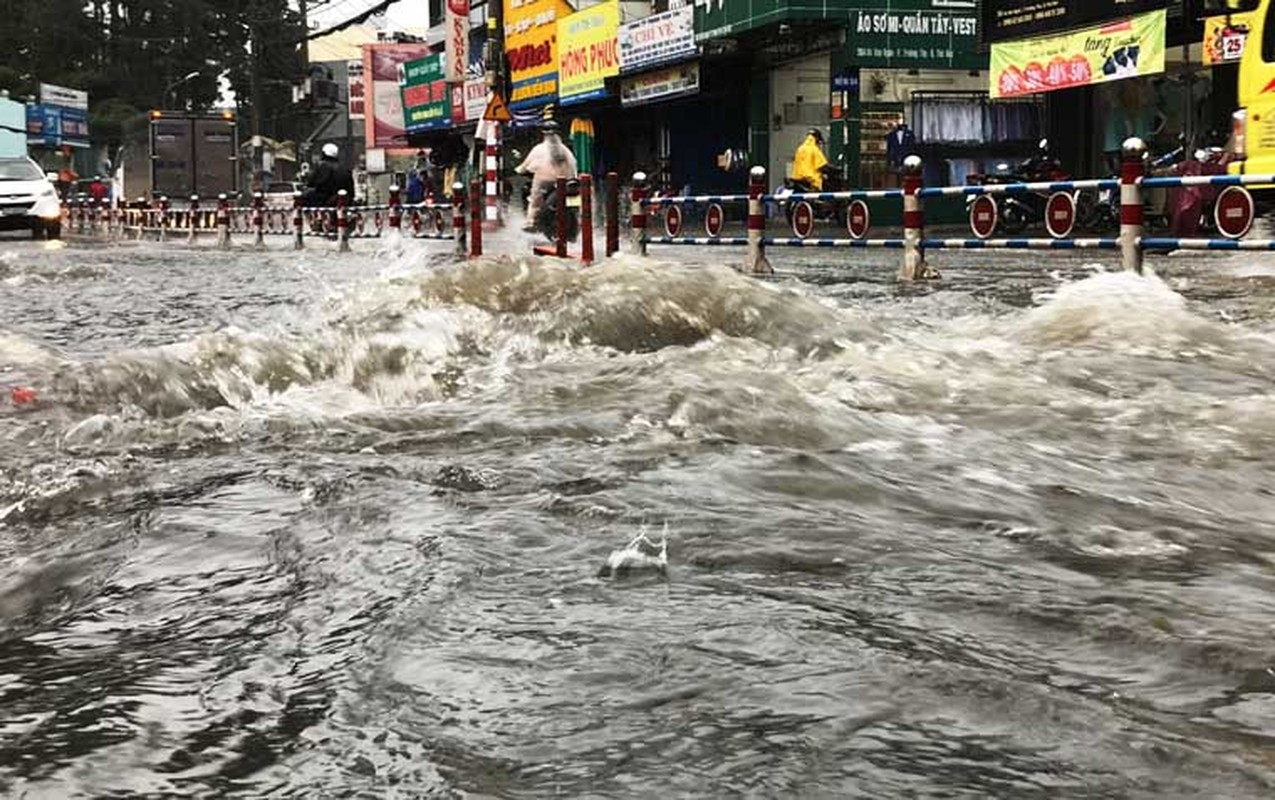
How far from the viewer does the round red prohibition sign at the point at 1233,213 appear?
12211 mm

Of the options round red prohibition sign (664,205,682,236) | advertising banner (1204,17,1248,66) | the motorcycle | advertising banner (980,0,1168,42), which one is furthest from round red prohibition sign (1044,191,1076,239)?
advertising banner (980,0,1168,42)

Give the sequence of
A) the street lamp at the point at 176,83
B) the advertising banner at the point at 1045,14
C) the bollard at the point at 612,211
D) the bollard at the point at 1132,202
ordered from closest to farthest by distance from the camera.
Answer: the bollard at the point at 1132,202, the bollard at the point at 612,211, the advertising banner at the point at 1045,14, the street lamp at the point at 176,83

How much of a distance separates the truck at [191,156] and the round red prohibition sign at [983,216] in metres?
25.5

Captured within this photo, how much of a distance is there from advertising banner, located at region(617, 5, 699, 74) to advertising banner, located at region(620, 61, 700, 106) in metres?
0.55

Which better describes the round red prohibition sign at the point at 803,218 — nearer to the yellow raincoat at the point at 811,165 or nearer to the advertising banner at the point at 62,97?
the yellow raincoat at the point at 811,165

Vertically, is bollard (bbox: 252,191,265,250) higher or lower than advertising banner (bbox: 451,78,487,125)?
lower

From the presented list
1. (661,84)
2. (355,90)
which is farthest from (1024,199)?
(355,90)

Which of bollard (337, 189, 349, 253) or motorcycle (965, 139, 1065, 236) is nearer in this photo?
motorcycle (965, 139, 1065, 236)

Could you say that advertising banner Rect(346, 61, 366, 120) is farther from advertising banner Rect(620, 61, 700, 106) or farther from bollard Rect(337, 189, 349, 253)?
bollard Rect(337, 189, 349, 253)

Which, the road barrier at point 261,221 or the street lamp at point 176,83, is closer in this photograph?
the road barrier at point 261,221

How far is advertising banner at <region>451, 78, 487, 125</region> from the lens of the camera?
34.8 meters

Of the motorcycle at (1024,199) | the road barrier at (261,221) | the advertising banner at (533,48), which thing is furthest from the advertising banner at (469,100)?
the motorcycle at (1024,199)

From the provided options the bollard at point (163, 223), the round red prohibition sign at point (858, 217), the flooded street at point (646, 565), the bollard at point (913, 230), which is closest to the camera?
the flooded street at point (646, 565)

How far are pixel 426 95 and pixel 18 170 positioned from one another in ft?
53.5
